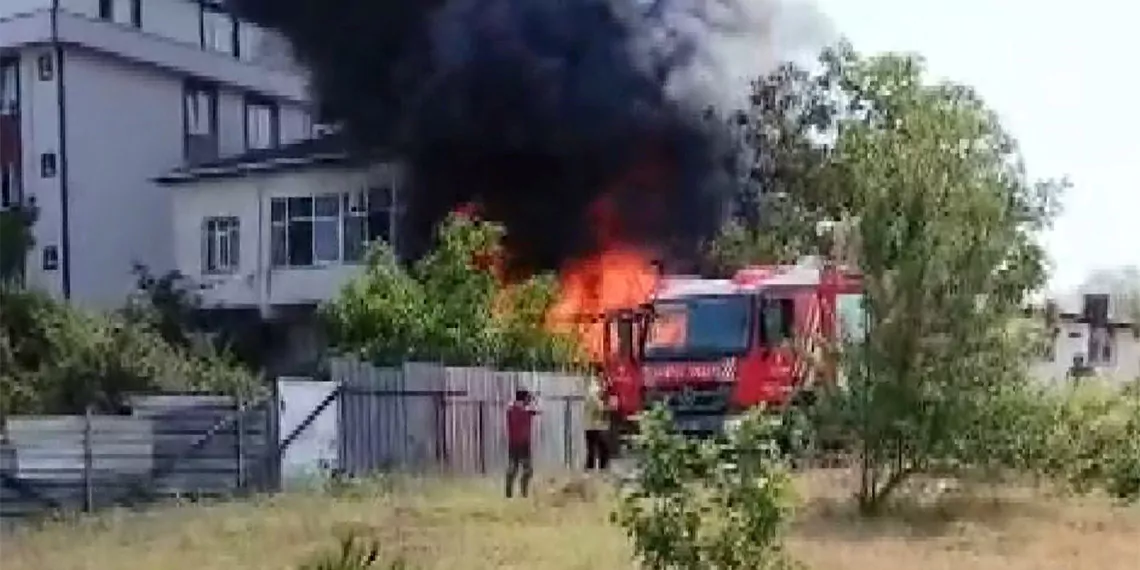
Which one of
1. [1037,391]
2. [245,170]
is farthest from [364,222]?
[1037,391]

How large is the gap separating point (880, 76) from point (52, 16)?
20.1 m

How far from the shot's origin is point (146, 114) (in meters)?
40.1

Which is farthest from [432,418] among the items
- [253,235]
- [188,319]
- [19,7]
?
[19,7]

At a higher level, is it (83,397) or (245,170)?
(245,170)

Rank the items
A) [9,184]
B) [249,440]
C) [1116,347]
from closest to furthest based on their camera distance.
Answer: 1. [249,440]
2. [9,184]
3. [1116,347]

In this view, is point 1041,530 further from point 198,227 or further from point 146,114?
point 146,114

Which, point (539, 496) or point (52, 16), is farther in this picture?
point (52, 16)

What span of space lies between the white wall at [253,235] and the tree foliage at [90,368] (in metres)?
11.4

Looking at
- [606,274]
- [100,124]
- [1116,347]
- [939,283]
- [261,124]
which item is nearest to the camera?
[939,283]

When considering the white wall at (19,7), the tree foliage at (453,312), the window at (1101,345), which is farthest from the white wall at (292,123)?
the window at (1101,345)

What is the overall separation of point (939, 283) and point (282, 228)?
22.7 m

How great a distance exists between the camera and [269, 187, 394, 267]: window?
35.0 meters

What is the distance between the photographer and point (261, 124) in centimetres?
4375

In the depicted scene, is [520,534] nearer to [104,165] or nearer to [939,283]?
[939,283]
